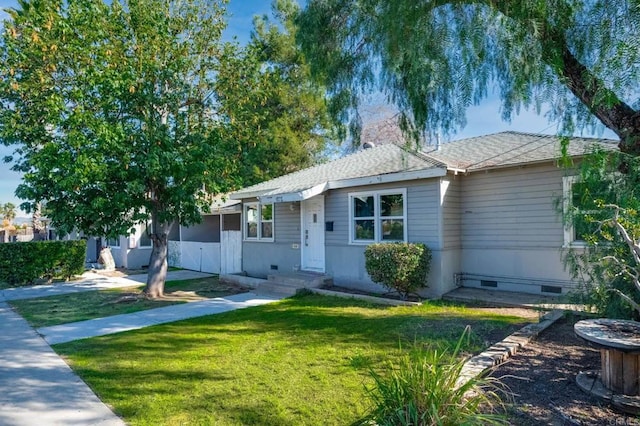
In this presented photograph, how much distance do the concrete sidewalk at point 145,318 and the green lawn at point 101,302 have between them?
50cm

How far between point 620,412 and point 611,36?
13.7 feet

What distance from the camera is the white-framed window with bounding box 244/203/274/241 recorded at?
1393 cm

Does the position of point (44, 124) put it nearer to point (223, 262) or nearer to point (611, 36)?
point (223, 262)

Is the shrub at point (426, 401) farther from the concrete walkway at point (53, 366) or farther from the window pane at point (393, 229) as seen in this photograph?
the window pane at point (393, 229)

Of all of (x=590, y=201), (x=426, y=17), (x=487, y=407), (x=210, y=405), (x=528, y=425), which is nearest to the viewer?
(x=528, y=425)

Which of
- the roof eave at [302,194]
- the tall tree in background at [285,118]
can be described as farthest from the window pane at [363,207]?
the tall tree in background at [285,118]

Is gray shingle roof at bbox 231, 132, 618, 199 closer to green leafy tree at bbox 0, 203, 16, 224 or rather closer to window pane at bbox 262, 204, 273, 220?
window pane at bbox 262, 204, 273, 220

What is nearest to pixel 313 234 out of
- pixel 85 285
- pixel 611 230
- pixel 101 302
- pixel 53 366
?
pixel 101 302

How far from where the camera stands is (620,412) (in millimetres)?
3441

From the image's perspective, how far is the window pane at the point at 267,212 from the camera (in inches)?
546

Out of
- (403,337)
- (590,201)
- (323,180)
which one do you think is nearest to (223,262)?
(323,180)

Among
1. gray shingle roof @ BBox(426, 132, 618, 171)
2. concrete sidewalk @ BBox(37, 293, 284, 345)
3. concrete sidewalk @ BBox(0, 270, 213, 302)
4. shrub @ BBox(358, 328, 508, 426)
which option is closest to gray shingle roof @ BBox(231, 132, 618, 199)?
gray shingle roof @ BBox(426, 132, 618, 171)

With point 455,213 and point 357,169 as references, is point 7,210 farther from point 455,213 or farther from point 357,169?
point 455,213

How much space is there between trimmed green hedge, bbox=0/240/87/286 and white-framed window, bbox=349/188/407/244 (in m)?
11.4
